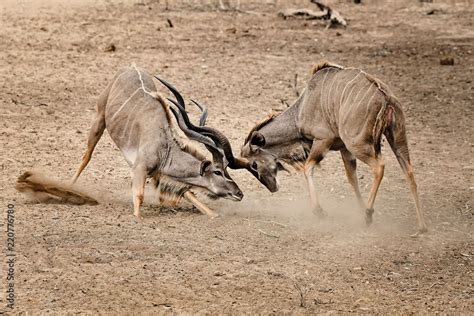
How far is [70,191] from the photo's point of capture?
23.3 feet

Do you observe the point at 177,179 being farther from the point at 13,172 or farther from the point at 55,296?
the point at 55,296

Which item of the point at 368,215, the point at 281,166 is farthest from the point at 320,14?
the point at 368,215

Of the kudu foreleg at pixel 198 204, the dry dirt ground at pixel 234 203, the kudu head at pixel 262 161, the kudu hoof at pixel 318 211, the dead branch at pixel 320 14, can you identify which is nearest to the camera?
the dry dirt ground at pixel 234 203

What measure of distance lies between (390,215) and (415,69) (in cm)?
536

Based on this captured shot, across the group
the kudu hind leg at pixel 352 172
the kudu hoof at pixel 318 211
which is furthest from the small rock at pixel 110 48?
the kudu hoof at pixel 318 211

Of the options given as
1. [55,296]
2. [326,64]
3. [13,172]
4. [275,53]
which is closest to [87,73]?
[275,53]

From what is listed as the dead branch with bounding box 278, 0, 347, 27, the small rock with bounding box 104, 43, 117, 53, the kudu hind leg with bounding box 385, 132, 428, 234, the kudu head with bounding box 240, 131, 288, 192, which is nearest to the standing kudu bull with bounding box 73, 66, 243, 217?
the kudu head with bounding box 240, 131, 288, 192

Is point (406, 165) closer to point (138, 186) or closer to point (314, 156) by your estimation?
point (314, 156)

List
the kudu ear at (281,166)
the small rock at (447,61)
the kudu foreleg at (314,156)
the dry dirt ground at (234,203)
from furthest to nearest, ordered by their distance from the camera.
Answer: the small rock at (447,61), the kudu ear at (281,166), the kudu foreleg at (314,156), the dry dirt ground at (234,203)

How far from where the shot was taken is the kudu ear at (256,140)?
25.6 feet

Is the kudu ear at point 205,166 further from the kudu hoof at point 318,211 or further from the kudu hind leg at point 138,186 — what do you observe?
the kudu hoof at point 318,211

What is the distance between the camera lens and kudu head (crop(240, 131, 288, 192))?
7.80 metres

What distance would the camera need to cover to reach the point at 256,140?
7828 millimetres

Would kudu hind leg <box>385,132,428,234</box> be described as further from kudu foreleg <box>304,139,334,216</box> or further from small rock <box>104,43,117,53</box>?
small rock <box>104,43,117,53</box>
